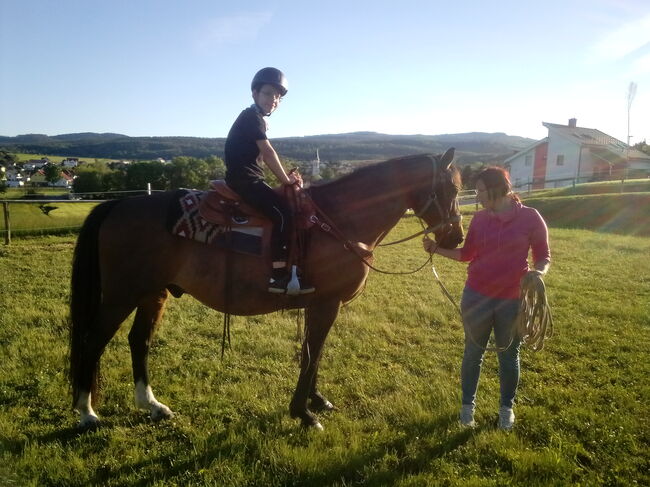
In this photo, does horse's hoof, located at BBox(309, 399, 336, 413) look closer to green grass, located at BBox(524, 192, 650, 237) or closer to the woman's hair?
the woman's hair

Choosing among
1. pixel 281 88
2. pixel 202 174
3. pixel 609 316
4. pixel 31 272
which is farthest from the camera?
pixel 202 174

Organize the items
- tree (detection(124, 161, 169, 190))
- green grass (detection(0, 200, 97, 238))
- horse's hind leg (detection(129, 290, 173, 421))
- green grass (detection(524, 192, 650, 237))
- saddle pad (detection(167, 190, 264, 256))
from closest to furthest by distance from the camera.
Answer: saddle pad (detection(167, 190, 264, 256))
horse's hind leg (detection(129, 290, 173, 421))
green grass (detection(0, 200, 97, 238))
green grass (detection(524, 192, 650, 237))
tree (detection(124, 161, 169, 190))

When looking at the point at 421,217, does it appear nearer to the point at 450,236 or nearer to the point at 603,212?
the point at 450,236

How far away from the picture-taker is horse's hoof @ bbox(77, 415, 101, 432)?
12.0 feet

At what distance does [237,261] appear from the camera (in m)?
3.60

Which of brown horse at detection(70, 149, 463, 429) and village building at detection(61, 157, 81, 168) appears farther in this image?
village building at detection(61, 157, 81, 168)

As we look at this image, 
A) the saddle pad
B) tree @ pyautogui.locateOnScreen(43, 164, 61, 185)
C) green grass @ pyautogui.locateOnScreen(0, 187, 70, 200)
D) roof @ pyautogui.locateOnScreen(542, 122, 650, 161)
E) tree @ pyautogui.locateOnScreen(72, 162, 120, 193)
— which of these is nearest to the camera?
the saddle pad

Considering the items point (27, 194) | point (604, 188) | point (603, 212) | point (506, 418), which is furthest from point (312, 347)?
point (27, 194)

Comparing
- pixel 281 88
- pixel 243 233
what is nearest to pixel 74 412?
pixel 243 233

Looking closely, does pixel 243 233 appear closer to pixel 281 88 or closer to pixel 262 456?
pixel 281 88

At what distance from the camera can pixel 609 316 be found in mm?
6637

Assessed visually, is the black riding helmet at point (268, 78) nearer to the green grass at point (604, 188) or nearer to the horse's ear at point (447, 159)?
the horse's ear at point (447, 159)

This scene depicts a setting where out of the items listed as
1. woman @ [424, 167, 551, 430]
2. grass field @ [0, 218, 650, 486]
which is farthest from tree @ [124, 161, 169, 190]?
woman @ [424, 167, 551, 430]

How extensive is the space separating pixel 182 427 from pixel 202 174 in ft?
110
